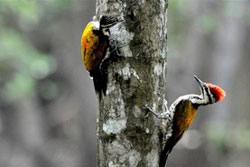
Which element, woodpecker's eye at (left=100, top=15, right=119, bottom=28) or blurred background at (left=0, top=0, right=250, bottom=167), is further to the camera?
blurred background at (left=0, top=0, right=250, bottom=167)

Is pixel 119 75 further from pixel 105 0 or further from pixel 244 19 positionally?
pixel 244 19

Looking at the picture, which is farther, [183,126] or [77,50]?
[77,50]

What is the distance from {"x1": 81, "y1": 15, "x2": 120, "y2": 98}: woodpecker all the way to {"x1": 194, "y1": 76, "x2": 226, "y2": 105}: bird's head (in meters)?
1.30

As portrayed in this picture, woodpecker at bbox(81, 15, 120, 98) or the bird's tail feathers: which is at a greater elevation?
woodpecker at bbox(81, 15, 120, 98)

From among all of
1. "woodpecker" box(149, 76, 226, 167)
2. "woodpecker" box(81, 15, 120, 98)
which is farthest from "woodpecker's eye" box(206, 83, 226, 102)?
"woodpecker" box(81, 15, 120, 98)

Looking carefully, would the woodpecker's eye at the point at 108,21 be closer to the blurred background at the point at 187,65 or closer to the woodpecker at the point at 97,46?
the woodpecker at the point at 97,46

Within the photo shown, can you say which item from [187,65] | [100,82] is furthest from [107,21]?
[187,65]

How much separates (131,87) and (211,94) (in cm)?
136

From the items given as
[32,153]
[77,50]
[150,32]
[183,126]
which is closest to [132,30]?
[150,32]

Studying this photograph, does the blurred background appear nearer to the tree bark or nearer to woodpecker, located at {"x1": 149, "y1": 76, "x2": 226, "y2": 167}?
woodpecker, located at {"x1": 149, "y1": 76, "x2": 226, "y2": 167}

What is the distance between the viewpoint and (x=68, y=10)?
11.5 m

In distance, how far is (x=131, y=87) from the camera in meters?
3.57

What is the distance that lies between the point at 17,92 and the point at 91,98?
2035 millimetres

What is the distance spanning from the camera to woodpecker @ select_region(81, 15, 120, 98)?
142 inches
